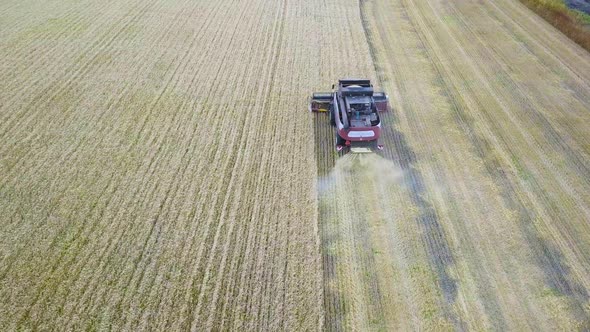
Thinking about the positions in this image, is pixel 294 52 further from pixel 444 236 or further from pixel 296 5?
pixel 444 236

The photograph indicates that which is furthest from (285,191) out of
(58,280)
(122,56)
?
(122,56)

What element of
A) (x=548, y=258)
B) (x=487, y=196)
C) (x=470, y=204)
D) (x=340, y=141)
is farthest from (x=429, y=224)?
(x=340, y=141)

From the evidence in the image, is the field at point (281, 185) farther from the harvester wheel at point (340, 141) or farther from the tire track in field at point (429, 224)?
the harvester wheel at point (340, 141)

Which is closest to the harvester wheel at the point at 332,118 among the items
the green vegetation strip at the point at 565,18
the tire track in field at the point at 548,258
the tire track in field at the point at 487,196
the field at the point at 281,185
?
the field at the point at 281,185

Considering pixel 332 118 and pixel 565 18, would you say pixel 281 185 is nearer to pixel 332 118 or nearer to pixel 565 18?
pixel 332 118

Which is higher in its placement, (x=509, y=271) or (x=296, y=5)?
(x=296, y=5)

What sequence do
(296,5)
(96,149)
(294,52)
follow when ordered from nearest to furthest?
(96,149), (294,52), (296,5)

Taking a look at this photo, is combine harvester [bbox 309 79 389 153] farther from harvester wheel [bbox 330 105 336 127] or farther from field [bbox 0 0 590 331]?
field [bbox 0 0 590 331]
